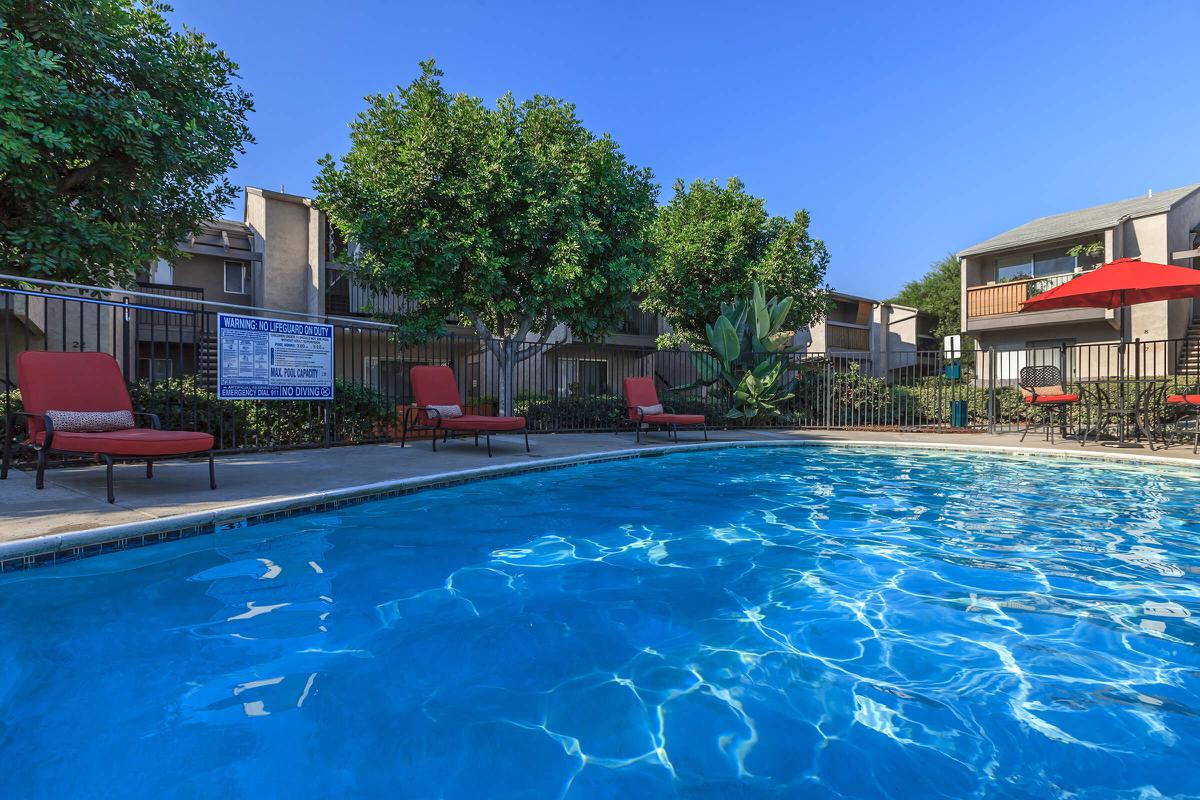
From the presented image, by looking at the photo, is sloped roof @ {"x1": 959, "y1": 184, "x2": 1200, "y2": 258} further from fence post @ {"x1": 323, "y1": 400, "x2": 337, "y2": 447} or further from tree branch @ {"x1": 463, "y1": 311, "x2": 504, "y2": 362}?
fence post @ {"x1": 323, "y1": 400, "x2": 337, "y2": 447}

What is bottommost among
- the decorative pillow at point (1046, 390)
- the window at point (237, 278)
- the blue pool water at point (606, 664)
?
the blue pool water at point (606, 664)

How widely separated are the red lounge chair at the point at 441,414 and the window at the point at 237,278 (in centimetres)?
1607

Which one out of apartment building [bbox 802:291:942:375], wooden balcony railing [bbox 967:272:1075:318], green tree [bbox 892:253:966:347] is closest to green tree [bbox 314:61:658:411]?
wooden balcony railing [bbox 967:272:1075:318]

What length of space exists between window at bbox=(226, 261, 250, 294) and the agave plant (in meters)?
16.8

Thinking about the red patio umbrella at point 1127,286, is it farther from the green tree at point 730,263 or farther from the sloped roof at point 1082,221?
the sloped roof at point 1082,221

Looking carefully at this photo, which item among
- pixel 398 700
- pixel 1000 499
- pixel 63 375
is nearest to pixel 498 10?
pixel 63 375

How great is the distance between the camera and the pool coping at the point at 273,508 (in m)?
3.51

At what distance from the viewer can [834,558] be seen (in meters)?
4.19

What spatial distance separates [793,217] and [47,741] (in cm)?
2107

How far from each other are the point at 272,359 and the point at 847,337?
31819mm

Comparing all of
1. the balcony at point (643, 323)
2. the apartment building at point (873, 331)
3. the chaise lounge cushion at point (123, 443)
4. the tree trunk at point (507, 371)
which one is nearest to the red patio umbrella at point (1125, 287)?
the tree trunk at point (507, 371)

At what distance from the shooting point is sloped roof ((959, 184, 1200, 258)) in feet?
65.3

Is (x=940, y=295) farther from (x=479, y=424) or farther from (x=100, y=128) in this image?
(x=100, y=128)

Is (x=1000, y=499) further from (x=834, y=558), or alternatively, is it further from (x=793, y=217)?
(x=793, y=217)
